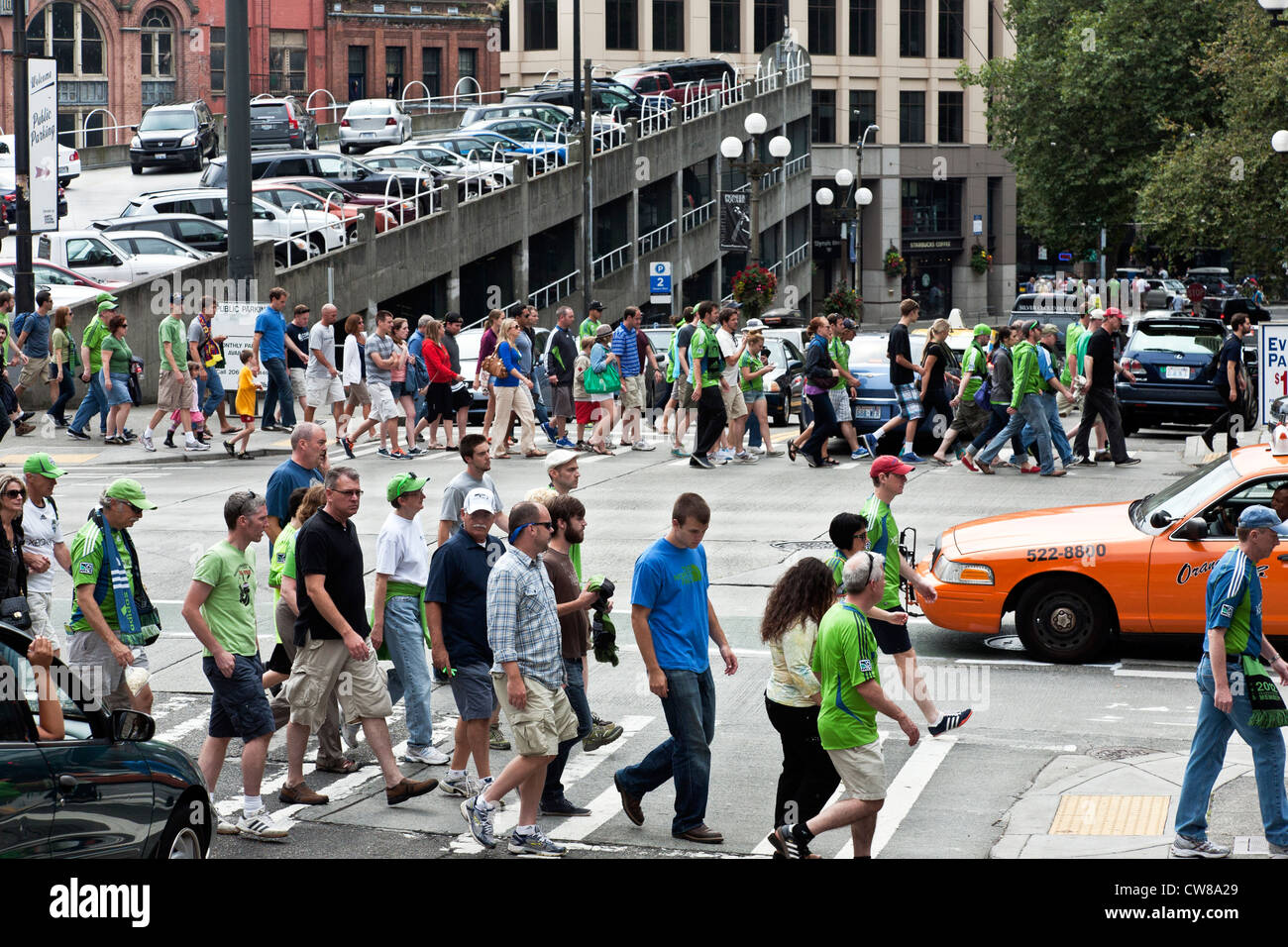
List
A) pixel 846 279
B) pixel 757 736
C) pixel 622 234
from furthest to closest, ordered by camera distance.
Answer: pixel 846 279, pixel 622 234, pixel 757 736

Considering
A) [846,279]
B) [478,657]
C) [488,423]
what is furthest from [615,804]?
[846,279]

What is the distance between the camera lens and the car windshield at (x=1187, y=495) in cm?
1192

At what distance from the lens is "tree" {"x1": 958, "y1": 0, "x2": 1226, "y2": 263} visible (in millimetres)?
51000

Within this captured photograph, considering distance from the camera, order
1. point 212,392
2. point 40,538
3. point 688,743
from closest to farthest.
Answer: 1. point 688,743
2. point 40,538
3. point 212,392

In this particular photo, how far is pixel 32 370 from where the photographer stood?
77.2 feet

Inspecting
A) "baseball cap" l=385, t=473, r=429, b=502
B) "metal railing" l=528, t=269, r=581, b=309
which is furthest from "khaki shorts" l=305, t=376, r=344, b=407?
"metal railing" l=528, t=269, r=581, b=309

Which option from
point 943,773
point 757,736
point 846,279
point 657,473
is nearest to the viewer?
point 943,773

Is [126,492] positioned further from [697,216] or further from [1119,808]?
[697,216]

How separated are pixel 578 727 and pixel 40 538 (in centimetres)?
365

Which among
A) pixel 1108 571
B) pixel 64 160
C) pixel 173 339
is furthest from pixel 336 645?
pixel 64 160

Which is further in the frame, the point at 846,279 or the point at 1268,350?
the point at 846,279
